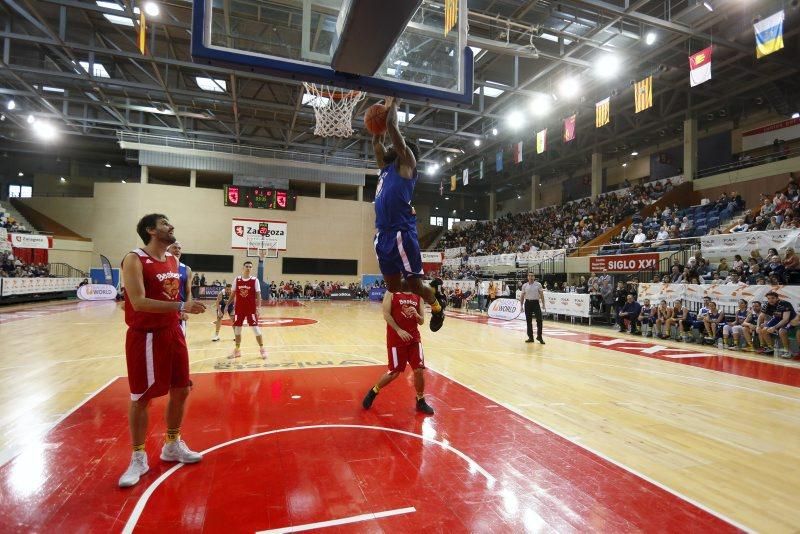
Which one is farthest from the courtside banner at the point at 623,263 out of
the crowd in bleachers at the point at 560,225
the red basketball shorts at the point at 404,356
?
the red basketball shorts at the point at 404,356

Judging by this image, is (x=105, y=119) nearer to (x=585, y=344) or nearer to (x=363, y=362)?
(x=363, y=362)

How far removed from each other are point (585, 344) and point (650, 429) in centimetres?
634

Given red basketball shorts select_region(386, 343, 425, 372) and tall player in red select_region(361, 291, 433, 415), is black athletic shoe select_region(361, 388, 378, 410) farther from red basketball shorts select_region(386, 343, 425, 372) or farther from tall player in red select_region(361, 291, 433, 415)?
red basketball shorts select_region(386, 343, 425, 372)

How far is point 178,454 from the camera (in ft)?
11.1

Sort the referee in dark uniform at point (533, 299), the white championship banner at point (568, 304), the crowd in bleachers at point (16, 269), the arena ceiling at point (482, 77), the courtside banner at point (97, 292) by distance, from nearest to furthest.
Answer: the referee in dark uniform at point (533, 299) < the arena ceiling at point (482, 77) < the white championship banner at point (568, 304) < the crowd in bleachers at point (16, 269) < the courtside banner at point (97, 292)

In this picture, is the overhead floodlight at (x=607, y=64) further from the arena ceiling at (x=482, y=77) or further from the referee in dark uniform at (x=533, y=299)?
the referee in dark uniform at (x=533, y=299)

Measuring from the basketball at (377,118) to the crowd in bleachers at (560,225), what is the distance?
1963cm

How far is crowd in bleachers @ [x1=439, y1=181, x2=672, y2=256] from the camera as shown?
72.4 ft

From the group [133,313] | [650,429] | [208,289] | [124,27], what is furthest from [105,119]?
[650,429]

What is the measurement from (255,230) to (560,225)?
18587 millimetres

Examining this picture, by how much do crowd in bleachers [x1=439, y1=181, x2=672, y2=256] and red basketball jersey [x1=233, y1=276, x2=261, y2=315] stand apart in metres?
17.1

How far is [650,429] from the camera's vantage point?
437cm

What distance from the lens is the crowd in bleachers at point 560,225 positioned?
72.4 feet

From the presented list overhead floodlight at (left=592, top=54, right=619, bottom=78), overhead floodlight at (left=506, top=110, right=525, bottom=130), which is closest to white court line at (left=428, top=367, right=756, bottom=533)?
overhead floodlight at (left=592, top=54, right=619, bottom=78)
